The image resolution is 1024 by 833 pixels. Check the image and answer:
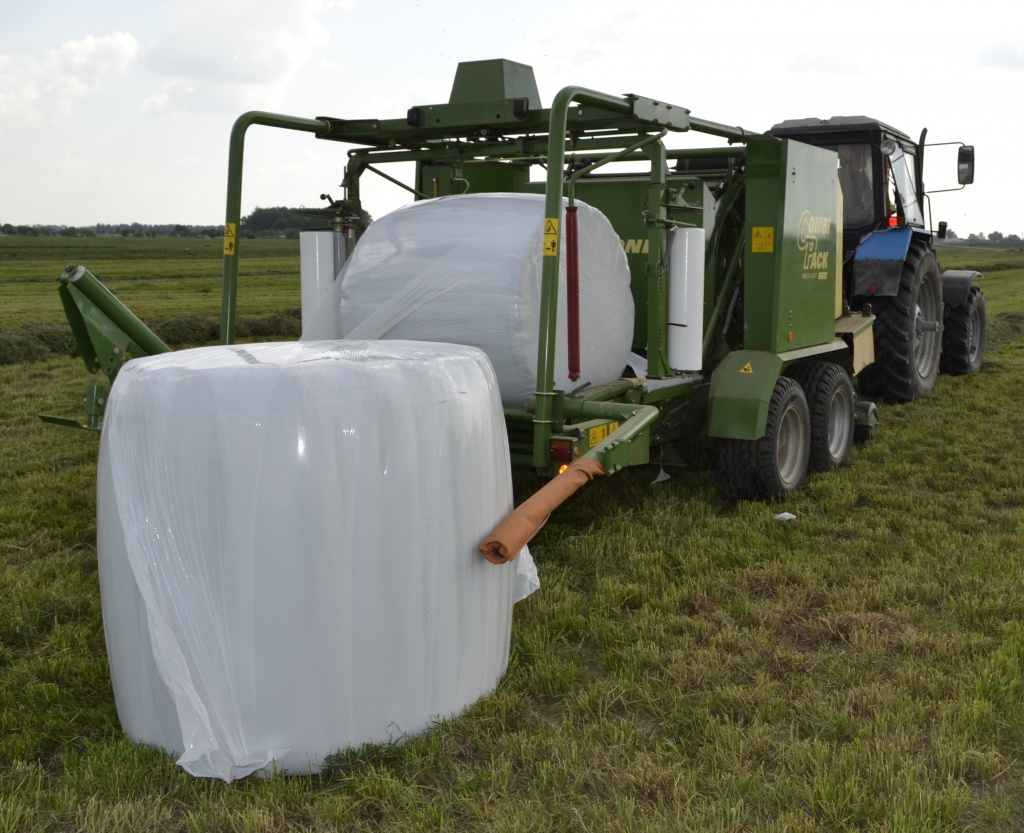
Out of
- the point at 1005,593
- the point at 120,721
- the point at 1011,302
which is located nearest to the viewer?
the point at 120,721

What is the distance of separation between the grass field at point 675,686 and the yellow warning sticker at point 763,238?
1443mm

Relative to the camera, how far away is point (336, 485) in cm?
295

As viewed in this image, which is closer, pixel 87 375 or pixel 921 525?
pixel 921 525

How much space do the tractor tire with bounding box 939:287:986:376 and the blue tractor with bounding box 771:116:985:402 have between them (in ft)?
4.18

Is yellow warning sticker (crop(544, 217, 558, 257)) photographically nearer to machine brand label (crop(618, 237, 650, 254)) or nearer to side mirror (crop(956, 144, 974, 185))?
machine brand label (crop(618, 237, 650, 254))

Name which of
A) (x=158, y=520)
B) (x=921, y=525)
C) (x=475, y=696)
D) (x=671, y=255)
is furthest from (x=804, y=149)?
(x=158, y=520)

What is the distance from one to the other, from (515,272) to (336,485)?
1.91 meters

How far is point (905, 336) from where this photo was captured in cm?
901

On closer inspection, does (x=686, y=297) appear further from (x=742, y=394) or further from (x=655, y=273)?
(x=742, y=394)

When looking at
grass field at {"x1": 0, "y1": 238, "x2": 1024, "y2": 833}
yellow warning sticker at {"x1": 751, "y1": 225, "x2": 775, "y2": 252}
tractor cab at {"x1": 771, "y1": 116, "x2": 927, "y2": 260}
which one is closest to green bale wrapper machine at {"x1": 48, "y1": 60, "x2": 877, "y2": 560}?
yellow warning sticker at {"x1": 751, "y1": 225, "x2": 775, "y2": 252}

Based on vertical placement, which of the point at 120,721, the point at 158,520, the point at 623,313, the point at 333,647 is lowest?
the point at 120,721

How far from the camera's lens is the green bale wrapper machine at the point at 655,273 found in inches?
168

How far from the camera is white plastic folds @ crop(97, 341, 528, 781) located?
9.61 feet

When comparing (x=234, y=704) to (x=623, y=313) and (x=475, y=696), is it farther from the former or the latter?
(x=623, y=313)
